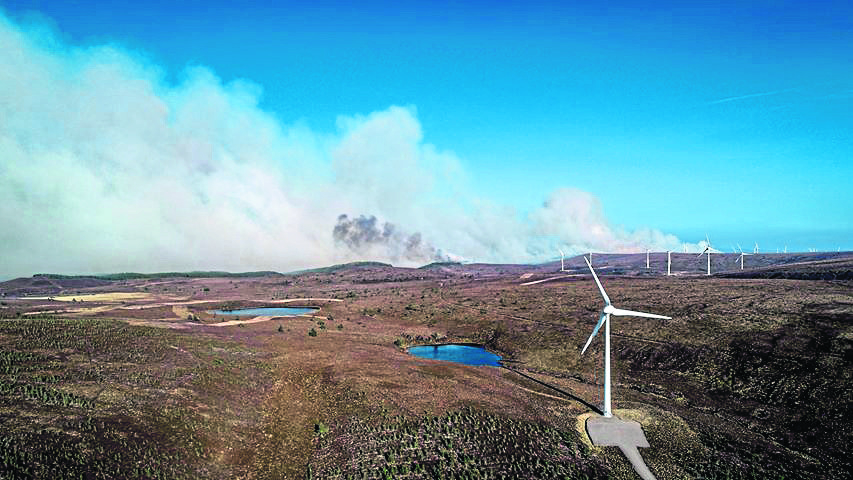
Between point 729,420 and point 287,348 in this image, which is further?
point 287,348

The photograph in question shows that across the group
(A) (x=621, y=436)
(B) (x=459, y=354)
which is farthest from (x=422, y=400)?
(B) (x=459, y=354)

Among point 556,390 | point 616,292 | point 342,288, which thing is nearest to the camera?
A: point 556,390

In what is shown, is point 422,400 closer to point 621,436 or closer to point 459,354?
point 621,436

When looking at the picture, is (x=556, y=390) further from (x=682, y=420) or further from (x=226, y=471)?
(x=226, y=471)

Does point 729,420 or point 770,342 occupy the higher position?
point 770,342

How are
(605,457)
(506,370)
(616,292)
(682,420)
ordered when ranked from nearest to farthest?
(605,457), (682,420), (506,370), (616,292)

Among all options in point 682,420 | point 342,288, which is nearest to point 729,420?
point 682,420
